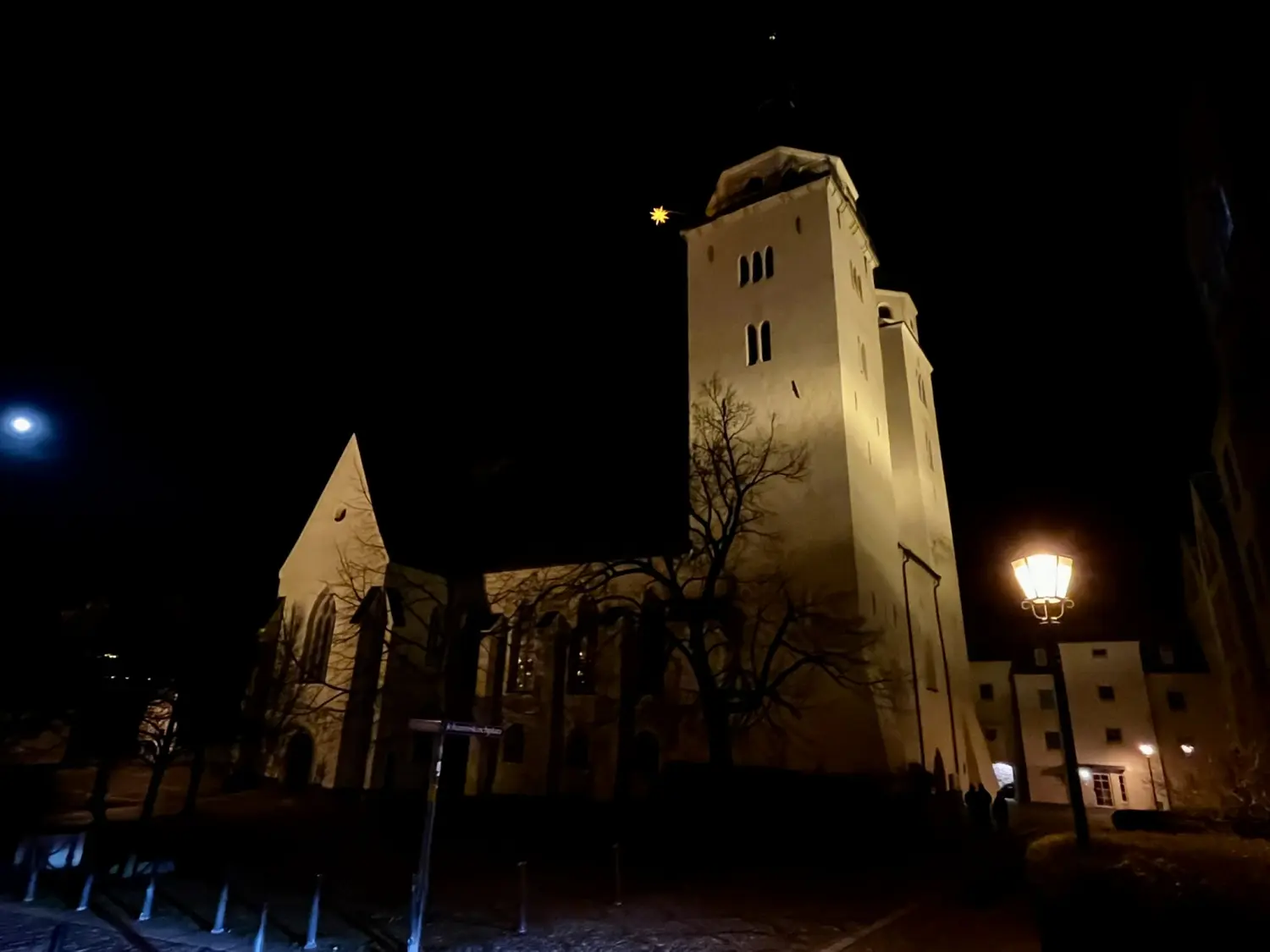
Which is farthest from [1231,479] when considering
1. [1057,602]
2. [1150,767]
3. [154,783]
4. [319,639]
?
[319,639]

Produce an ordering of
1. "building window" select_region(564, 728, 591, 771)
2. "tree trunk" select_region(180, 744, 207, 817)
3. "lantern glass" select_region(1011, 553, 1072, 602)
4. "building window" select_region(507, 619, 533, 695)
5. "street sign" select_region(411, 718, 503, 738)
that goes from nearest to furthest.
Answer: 1. "lantern glass" select_region(1011, 553, 1072, 602)
2. "street sign" select_region(411, 718, 503, 738)
3. "tree trunk" select_region(180, 744, 207, 817)
4. "building window" select_region(564, 728, 591, 771)
5. "building window" select_region(507, 619, 533, 695)

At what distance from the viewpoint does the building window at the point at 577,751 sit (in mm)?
28984

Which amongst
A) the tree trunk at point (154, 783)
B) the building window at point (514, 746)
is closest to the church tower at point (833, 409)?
the building window at point (514, 746)

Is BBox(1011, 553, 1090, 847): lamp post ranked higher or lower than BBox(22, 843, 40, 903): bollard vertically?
higher

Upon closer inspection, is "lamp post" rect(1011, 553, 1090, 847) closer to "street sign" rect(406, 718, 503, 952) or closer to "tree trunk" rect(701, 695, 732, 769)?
"street sign" rect(406, 718, 503, 952)

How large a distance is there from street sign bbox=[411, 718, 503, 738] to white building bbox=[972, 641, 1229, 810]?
121 ft

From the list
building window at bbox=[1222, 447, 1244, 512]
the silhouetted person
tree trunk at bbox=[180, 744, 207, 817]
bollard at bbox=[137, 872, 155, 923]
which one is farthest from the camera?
the silhouetted person

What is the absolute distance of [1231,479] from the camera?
26234 mm

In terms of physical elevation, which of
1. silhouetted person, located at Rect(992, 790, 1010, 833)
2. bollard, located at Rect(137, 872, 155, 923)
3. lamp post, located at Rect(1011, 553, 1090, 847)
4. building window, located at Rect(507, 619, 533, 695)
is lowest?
bollard, located at Rect(137, 872, 155, 923)

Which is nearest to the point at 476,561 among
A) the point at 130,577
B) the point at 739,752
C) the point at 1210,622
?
the point at 739,752

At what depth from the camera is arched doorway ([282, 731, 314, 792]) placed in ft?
99.4

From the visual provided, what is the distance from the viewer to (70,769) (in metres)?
35.5

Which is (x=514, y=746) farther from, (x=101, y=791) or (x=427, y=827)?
(x=427, y=827)

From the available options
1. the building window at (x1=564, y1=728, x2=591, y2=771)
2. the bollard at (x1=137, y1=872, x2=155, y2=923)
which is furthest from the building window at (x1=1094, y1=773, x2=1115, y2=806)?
the bollard at (x1=137, y1=872, x2=155, y2=923)
